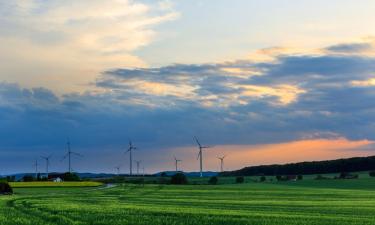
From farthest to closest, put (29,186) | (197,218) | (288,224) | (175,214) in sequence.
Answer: (29,186) → (175,214) → (197,218) → (288,224)

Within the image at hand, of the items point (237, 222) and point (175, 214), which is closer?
point (237, 222)

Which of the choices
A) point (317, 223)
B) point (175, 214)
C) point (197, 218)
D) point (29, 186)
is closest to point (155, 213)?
point (175, 214)

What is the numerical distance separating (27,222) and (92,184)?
144652 millimetres

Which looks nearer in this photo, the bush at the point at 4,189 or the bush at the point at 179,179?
the bush at the point at 4,189

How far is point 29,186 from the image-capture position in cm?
17012

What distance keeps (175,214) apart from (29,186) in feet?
439

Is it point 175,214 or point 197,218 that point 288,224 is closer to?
point 197,218

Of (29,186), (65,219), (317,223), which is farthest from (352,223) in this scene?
(29,186)

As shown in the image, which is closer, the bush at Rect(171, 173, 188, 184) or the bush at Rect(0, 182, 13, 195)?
the bush at Rect(0, 182, 13, 195)

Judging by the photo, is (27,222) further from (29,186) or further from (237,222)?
(29,186)

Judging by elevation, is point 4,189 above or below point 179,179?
below

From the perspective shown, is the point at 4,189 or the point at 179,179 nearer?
the point at 4,189

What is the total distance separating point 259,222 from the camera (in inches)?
1478


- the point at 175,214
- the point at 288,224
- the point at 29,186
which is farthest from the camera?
the point at 29,186
